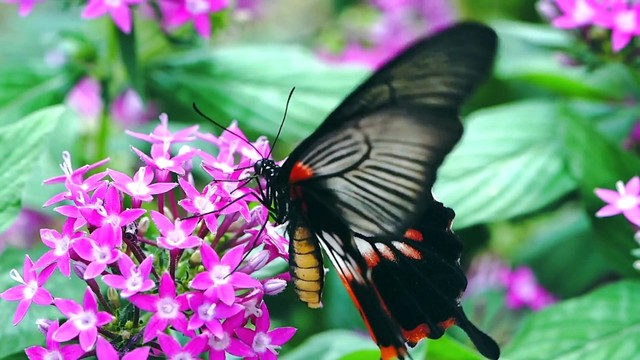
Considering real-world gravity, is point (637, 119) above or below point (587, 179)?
below

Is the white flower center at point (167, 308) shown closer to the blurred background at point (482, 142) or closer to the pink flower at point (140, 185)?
the pink flower at point (140, 185)

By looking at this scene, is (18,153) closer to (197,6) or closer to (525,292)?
(197,6)

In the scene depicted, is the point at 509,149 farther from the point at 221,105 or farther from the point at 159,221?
the point at 159,221

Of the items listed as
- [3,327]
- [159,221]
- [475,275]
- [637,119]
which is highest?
[159,221]

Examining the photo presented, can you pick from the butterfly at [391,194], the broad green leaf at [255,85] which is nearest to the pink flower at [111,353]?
the butterfly at [391,194]

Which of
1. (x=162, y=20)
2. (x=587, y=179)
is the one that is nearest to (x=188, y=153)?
(x=162, y=20)

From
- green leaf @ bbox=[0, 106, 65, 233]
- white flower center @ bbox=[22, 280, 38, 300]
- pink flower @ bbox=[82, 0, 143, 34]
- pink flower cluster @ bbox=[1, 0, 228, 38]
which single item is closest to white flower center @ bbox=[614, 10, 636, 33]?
pink flower cluster @ bbox=[1, 0, 228, 38]
